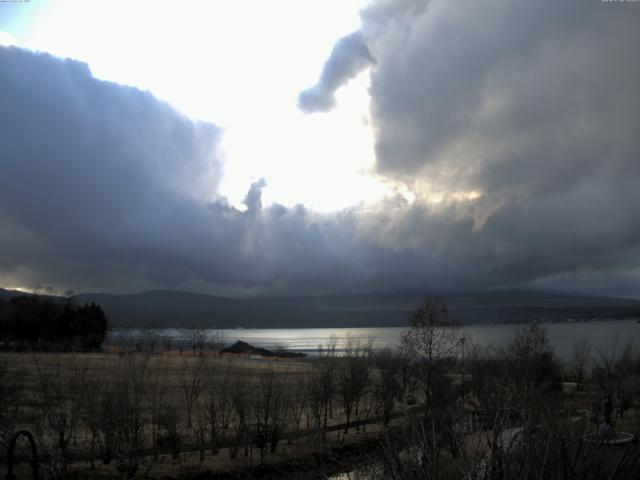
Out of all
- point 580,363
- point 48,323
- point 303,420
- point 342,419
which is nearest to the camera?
point 303,420

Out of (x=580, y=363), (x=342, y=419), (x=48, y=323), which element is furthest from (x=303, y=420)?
(x=48, y=323)

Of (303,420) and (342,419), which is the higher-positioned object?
(303,420)

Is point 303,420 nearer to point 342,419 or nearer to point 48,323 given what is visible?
point 342,419

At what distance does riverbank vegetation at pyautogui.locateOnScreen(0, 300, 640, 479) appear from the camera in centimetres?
838

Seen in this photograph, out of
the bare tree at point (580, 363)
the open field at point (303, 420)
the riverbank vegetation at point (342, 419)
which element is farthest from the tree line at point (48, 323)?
the bare tree at point (580, 363)

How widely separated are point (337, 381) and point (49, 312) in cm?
9209

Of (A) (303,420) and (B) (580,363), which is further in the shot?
(B) (580,363)

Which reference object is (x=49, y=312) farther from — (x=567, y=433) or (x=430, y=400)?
(x=567, y=433)

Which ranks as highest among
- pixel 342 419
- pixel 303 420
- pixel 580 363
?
pixel 580 363

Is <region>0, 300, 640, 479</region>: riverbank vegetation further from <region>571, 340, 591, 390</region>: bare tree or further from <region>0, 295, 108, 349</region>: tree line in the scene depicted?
<region>0, 295, 108, 349</region>: tree line

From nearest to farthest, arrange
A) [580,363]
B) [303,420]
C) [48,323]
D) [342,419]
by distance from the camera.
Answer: [303,420] → [342,419] → [580,363] → [48,323]

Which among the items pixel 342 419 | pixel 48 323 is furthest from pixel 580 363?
pixel 48 323

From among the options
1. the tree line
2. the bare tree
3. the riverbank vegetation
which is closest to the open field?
the riverbank vegetation

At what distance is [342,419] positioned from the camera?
40.0 metres
